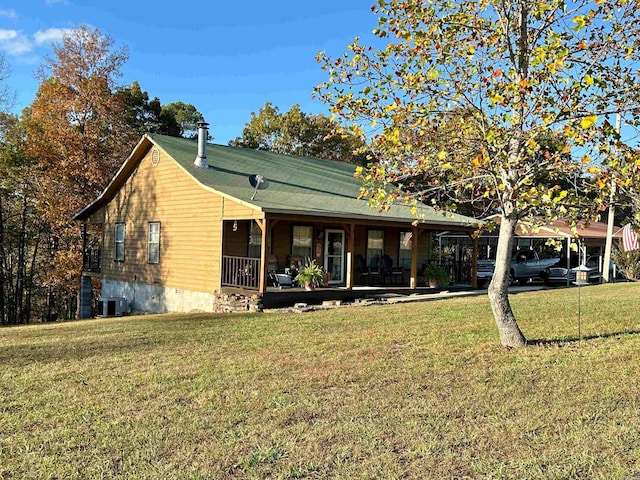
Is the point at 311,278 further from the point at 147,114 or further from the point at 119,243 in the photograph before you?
the point at 147,114

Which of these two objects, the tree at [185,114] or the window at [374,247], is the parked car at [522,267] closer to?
the window at [374,247]

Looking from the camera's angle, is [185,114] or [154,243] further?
[185,114]

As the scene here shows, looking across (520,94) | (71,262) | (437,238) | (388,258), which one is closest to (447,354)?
(520,94)

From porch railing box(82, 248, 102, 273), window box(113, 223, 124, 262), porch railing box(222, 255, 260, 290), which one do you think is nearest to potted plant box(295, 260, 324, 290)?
porch railing box(222, 255, 260, 290)

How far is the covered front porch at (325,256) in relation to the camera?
47.9 ft

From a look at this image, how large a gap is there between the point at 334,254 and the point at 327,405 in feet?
41.9

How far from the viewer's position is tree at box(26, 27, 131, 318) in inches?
974

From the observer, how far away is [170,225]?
18078mm

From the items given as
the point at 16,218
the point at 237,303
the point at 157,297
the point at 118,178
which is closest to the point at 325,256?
the point at 237,303

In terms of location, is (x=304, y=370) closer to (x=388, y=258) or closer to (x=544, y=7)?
(x=544, y=7)

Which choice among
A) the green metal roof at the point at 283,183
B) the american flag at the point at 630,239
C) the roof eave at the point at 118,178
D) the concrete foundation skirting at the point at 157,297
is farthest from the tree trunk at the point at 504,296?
the roof eave at the point at 118,178

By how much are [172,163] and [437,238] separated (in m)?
11.7

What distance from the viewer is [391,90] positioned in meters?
7.26

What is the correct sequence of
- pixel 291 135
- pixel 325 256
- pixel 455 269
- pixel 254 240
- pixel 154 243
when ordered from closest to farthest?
pixel 254 240, pixel 325 256, pixel 154 243, pixel 455 269, pixel 291 135
